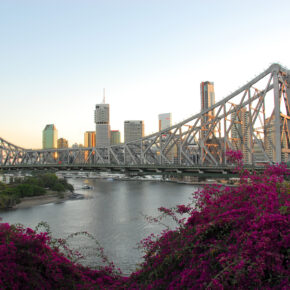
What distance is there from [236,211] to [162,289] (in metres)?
1.93

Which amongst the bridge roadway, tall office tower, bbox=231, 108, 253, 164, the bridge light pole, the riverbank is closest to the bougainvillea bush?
the bridge roadway

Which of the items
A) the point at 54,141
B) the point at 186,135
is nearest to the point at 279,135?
the point at 186,135

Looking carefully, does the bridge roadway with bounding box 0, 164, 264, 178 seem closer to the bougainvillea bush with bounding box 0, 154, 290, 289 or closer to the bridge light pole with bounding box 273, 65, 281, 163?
the bridge light pole with bounding box 273, 65, 281, 163

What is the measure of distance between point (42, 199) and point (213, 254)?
3490 cm

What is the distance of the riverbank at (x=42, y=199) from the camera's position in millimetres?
33284

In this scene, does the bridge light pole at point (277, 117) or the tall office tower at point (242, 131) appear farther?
the tall office tower at point (242, 131)

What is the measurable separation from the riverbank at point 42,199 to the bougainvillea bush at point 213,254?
94.7 ft

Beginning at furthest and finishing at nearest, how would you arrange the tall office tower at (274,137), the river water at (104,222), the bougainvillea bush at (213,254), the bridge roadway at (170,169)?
the tall office tower at (274,137) → the bridge roadway at (170,169) → the river water at (104,222) → the bougainvillea bush at (213,254)

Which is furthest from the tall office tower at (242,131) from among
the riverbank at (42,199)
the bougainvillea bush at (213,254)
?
the riverbank at (42,199)

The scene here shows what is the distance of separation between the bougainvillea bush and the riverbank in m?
28.8

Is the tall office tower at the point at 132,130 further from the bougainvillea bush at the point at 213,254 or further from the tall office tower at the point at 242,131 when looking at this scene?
the bougainvillea bush at the point at 213,254

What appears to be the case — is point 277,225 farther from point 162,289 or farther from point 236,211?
point 162,289

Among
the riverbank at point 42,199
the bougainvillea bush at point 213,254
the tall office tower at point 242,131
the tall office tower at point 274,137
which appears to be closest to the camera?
the bougainvillea bush at point 213,254

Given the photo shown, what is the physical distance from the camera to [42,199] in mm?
36438
